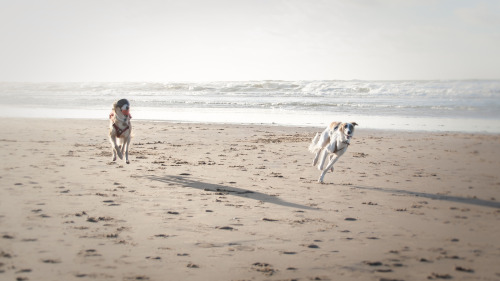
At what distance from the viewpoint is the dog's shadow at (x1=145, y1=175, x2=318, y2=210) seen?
5.96 m

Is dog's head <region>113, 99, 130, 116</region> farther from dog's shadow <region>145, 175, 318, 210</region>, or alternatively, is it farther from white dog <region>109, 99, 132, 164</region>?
dog's shadow <region>145, 175, 318, 210</region>

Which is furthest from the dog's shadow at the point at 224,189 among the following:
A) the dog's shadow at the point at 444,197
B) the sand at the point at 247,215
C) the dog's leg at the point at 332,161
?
the dog's shadow at the point at 444,197

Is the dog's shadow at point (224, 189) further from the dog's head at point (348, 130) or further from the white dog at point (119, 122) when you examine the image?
the dog's head at point (348, 130)

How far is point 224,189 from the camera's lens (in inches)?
263

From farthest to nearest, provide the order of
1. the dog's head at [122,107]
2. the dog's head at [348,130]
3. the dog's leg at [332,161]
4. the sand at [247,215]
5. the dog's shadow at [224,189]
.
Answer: the dog's head at [122,107] → the dog's leg at [332,161] → the dog's head at [348,130] → the dog's shadow at [224,189] → the sand at [247,215]

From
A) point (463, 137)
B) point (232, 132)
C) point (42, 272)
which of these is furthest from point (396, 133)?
point (42, 272)

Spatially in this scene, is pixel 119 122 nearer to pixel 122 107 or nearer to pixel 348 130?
pixel 122 107

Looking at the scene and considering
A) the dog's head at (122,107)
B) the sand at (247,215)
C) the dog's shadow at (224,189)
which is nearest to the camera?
the sand at (247,215)

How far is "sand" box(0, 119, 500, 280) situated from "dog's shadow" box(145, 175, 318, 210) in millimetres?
30

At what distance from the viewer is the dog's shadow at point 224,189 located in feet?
19.6

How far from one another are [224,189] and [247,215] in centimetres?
145

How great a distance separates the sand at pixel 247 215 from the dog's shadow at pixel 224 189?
3 centimetres

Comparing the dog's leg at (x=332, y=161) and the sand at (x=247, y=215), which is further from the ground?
the dog's leg at (x=332, y=161)

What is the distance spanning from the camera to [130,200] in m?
5.85
